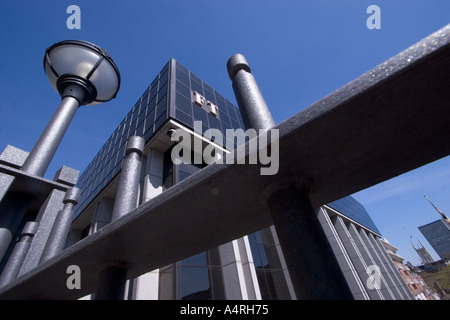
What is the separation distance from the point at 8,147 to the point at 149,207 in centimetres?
334

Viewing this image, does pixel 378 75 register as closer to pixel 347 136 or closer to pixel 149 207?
pixel 347 136

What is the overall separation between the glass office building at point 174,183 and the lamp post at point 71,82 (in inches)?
123

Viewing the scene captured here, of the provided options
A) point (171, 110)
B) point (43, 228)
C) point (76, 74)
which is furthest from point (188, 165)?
point (43, 228)

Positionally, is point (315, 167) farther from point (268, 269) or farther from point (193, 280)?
point (268, 269)

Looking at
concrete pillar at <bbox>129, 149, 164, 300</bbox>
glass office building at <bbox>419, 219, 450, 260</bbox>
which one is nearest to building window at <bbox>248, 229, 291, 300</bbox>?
concrete pillar at <bbox>129, 149, 164, 300</bbox>

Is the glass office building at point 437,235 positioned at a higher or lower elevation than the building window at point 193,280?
higher

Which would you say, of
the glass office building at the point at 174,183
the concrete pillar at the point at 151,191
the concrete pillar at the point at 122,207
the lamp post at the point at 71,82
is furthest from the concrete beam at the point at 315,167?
the concrete pillar at the point at 151,191

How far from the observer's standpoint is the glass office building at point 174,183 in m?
10.0

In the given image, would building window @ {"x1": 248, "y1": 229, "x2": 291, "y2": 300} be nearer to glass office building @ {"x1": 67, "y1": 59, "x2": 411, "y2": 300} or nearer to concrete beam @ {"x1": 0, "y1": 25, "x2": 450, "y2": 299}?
glass office building @ {"x1": 67, "y1": 59, "x2": 411, "y2": 300}

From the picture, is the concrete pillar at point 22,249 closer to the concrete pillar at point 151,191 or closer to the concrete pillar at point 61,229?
the concrete pillar at point 61,229

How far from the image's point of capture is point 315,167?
187 cm

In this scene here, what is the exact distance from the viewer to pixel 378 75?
4.26 ft

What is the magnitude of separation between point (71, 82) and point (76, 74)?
0.21 meters

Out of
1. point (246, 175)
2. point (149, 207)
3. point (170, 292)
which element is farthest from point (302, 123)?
point (170, 292)
